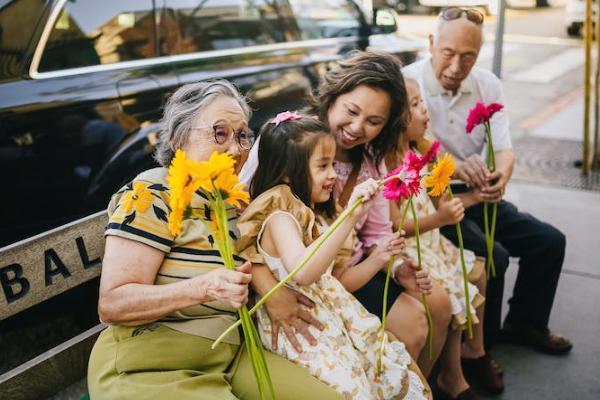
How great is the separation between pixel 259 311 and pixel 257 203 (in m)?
0.35

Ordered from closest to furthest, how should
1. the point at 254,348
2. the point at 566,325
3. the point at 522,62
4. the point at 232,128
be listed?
1. the point at 254,348
2. the point at 232,128
3. the point at 566,325
4. the point at 522,62

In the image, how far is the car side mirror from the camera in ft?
14.8

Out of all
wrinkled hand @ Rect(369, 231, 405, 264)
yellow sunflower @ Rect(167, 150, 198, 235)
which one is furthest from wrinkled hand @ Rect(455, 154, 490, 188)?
yellow sunflower @ Rect(167, 150, 198, 235)

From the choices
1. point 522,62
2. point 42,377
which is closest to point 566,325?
point 42,377

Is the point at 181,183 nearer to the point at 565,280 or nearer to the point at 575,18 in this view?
the point at 565,280

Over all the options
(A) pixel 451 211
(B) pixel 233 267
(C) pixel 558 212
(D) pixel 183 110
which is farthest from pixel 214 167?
(C) pixel 558 212

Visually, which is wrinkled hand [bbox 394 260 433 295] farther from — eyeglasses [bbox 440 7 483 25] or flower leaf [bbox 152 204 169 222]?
eyeglasses [bbox 440 7 483 25]

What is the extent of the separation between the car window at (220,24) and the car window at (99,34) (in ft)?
0.39

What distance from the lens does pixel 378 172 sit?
8.30 feet

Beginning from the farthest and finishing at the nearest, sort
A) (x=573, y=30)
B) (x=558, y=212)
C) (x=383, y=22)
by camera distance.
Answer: (x=573, y=30)
(x=558, y=212)
(x=383, y=22)

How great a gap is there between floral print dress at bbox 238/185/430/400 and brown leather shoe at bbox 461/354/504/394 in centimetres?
86

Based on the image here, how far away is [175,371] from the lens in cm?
175

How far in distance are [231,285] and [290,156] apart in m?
0.67

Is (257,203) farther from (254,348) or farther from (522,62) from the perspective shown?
(522,62)
